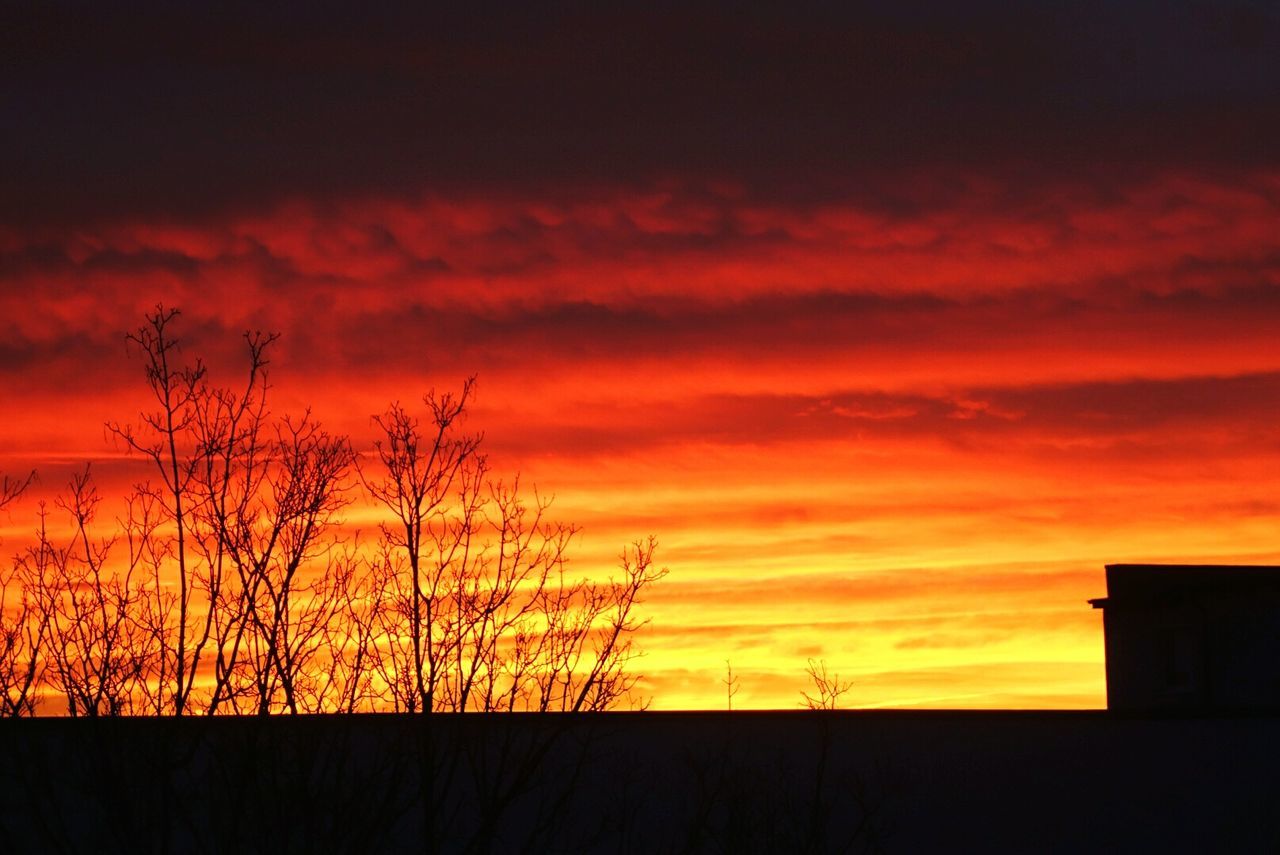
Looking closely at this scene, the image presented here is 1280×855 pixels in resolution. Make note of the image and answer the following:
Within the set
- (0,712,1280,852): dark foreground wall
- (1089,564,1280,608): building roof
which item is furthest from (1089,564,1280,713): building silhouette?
(0,712,1280,852): dark foreground wall

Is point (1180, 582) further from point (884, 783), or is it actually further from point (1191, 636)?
point (884, 783)

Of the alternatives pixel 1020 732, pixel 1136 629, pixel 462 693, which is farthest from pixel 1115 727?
pixel 462 693

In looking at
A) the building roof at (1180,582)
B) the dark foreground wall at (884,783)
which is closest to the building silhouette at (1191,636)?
the building roof at (1180,582)

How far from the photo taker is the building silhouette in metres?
34.3

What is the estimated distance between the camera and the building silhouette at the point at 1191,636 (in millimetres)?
34312

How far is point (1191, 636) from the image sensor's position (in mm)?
35719

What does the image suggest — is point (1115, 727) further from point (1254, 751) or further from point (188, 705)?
point (188, 705)

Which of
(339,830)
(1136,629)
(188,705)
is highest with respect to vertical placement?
(1136,629)

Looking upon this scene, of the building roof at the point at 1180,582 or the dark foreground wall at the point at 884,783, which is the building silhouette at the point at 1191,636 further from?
the dark foreground wall at the point at 884,783

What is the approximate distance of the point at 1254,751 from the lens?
27.5 metres

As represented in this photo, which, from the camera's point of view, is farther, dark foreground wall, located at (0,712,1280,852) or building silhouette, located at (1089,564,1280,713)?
building silhouette, located at (1089,564,1280,713)

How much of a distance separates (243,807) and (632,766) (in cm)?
Result: 1107

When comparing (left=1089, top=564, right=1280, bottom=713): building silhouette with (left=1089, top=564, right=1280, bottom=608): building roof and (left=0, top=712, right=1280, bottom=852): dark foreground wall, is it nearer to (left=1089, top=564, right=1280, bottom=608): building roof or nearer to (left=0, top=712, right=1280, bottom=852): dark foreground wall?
(left=1089, top=564, right=1280, bottom=608): building roof

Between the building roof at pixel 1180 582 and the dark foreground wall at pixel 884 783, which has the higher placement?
the building roof at pixel 1180 582
